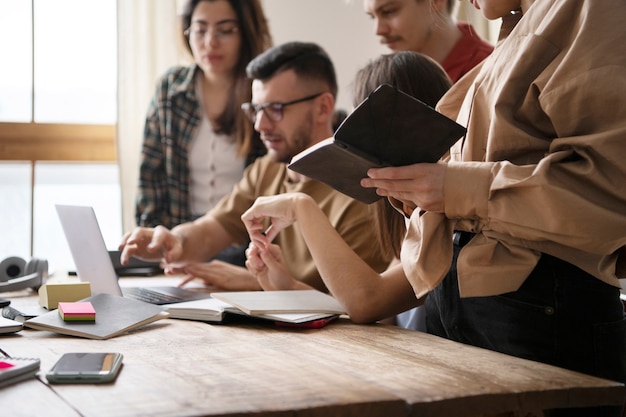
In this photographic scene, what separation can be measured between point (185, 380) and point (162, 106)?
7.43 ft

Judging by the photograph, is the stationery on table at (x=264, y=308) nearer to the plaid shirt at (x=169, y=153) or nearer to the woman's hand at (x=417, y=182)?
the woman's hand at (x=417, y=182)

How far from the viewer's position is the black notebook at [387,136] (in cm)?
120

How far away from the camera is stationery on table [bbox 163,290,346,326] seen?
5.04 feet

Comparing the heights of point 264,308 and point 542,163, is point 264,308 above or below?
below

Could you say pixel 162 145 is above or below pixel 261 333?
above

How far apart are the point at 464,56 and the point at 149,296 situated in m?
1.33

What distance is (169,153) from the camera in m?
3.12

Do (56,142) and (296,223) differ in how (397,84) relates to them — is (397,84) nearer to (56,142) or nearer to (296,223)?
(296,223)

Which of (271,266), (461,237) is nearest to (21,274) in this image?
(271,266)

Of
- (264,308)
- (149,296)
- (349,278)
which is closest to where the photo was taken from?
(264,308)

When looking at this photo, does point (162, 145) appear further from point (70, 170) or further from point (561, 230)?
point (561, 230)

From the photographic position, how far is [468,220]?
126 cm

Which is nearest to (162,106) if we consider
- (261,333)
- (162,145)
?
(162,145)

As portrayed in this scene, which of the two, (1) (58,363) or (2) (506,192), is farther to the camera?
(2) (506,192)
